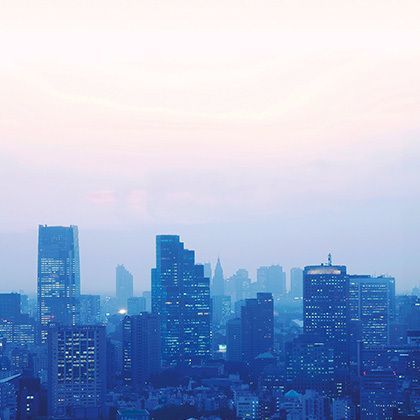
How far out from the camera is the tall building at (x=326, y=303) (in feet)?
79.6

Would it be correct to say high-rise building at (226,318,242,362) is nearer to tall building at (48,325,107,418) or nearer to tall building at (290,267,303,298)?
tall building at (290,267,303,298)

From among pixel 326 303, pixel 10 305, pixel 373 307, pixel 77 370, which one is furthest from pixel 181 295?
pixel 77 370

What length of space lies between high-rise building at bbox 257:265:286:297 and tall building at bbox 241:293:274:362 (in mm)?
328

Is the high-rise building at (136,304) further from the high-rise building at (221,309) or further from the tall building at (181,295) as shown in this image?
the high-rise building at (221,309)

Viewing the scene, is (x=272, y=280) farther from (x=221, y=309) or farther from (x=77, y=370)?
(x=77, y=370)

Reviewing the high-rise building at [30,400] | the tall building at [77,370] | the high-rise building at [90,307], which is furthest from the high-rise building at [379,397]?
the high-rise building at [90,307]

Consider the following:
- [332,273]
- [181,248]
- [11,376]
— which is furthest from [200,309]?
[11,376]

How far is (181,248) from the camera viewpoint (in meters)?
28.5

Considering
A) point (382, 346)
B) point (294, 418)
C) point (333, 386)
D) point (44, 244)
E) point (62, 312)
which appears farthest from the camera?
point (44, 244)

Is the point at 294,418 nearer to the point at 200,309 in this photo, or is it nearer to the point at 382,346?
the point at 382,346

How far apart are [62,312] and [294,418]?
13033 millimetres

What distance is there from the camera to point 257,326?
26.4m

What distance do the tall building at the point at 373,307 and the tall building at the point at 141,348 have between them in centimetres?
378

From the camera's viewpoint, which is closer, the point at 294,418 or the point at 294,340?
the point at 294,418
